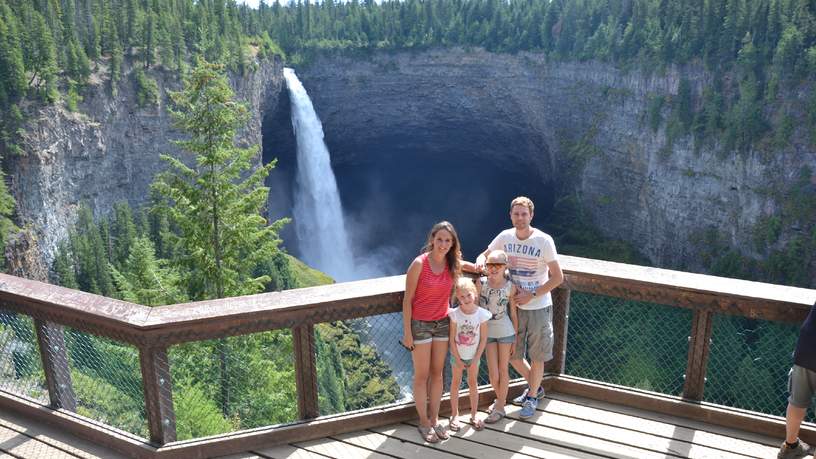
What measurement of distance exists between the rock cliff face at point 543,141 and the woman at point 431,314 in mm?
38477

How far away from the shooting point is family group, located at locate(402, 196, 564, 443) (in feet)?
17.3

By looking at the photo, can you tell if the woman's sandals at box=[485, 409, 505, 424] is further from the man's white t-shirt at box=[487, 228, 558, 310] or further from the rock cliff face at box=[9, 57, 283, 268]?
the rock cliff face at box=[9, 57, 283, 268]

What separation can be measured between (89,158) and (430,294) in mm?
39321

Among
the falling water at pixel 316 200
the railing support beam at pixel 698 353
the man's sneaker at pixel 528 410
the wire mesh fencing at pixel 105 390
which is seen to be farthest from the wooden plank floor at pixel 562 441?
the falling water at pixel 316 200

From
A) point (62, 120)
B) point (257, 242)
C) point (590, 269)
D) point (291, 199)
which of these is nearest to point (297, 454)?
point (590, 269)

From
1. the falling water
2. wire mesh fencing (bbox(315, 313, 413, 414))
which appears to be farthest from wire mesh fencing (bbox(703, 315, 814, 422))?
the falling water

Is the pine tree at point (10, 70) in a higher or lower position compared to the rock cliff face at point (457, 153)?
higher

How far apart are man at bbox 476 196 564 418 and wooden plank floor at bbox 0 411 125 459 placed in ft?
10.7

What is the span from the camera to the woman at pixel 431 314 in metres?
5.20

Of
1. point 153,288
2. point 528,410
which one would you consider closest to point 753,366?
point 153,288

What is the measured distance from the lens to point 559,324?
19.3 feet

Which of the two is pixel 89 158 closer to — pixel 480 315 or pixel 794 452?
pixel 480 315

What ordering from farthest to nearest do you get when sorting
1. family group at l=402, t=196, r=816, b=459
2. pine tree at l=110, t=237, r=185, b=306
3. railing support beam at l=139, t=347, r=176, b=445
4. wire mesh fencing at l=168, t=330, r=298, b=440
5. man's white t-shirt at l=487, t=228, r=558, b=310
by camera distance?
pine tree at l=110, t=237, r=185, b=306
wire mesh fencing at l=168, t=330, r=298, b=440
man's white t-shirt at l=487, t=228, r=558, b=310
family group at l=402, t=196, r=816, b=459
railing support beam at l=139, t=347, r=176, b=445

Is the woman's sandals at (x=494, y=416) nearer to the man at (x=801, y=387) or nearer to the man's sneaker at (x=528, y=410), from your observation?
the man's sneaker at (x=528, y=410)
